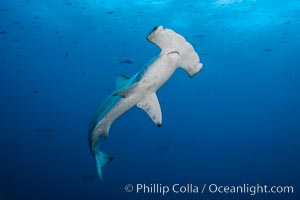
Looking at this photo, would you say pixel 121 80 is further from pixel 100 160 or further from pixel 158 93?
pixel 158 93

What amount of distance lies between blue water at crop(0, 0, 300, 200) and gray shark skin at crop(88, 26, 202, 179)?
11963 mm

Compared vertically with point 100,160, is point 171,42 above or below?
above

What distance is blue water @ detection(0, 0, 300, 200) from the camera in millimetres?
18391

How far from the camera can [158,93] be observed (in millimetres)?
37469

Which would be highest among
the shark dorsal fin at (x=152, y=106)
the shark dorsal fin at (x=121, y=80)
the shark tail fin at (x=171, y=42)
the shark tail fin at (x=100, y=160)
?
the shark tail fin at (x=171, y=42)

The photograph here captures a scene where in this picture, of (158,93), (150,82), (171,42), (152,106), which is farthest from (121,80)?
(158,93)

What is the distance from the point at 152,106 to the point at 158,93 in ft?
108

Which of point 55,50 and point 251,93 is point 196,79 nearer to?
point 251,93

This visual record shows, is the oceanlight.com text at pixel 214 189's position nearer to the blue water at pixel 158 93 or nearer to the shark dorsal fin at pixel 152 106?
the blue water at pixel 158 93

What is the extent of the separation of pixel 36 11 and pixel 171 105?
30.1 m

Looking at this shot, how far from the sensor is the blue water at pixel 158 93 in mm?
18391

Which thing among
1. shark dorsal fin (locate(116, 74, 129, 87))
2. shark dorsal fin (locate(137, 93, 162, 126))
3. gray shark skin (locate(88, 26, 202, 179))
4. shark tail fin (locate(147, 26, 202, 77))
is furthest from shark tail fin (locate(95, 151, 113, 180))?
shark tail fin (locate(147, 26, 202, 77))

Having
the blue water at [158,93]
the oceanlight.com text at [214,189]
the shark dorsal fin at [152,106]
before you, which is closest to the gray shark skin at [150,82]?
the shark dorsal fin at [152,106]

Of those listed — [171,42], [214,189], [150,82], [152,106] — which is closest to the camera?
[171,42]
